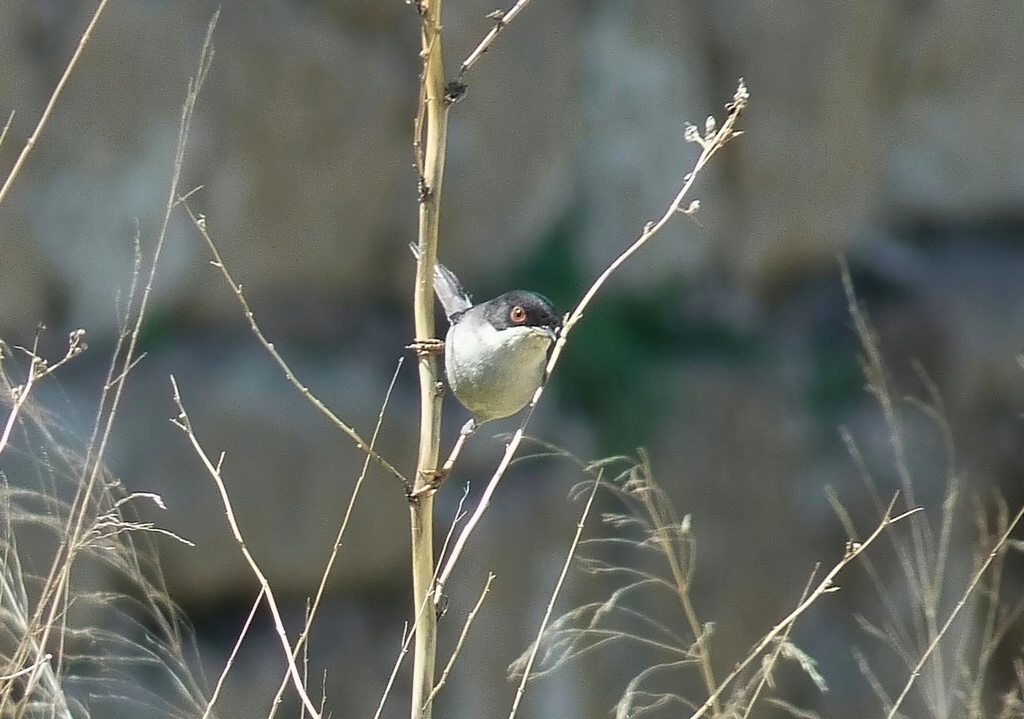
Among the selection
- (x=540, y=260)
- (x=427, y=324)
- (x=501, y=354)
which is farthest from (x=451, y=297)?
(x=540, y=260)

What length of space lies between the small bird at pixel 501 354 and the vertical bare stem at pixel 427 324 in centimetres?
19

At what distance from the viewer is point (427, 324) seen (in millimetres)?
1303

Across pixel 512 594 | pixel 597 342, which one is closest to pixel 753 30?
pixel 597 342

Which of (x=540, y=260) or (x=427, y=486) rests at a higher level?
(x=427, y=486)

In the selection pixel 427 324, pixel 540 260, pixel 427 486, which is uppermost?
pixel 427 324

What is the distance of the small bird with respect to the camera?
1.56 metres

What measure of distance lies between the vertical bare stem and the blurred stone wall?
1303mm

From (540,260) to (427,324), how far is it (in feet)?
4.96

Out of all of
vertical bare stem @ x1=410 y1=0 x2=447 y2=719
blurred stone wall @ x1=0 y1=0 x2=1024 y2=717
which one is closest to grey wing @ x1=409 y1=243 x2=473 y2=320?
vertical bare stem @ x1=410 y1=0 x2=447 y2=719

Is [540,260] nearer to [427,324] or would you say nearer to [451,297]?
[451,297]

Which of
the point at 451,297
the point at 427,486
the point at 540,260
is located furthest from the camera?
the point at 540,260

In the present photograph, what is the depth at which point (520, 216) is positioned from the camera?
2762mm

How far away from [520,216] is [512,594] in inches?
35.7

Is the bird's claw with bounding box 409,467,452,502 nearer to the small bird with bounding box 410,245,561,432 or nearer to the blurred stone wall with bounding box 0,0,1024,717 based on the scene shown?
the small bird with bounding box 410,245,561,432
